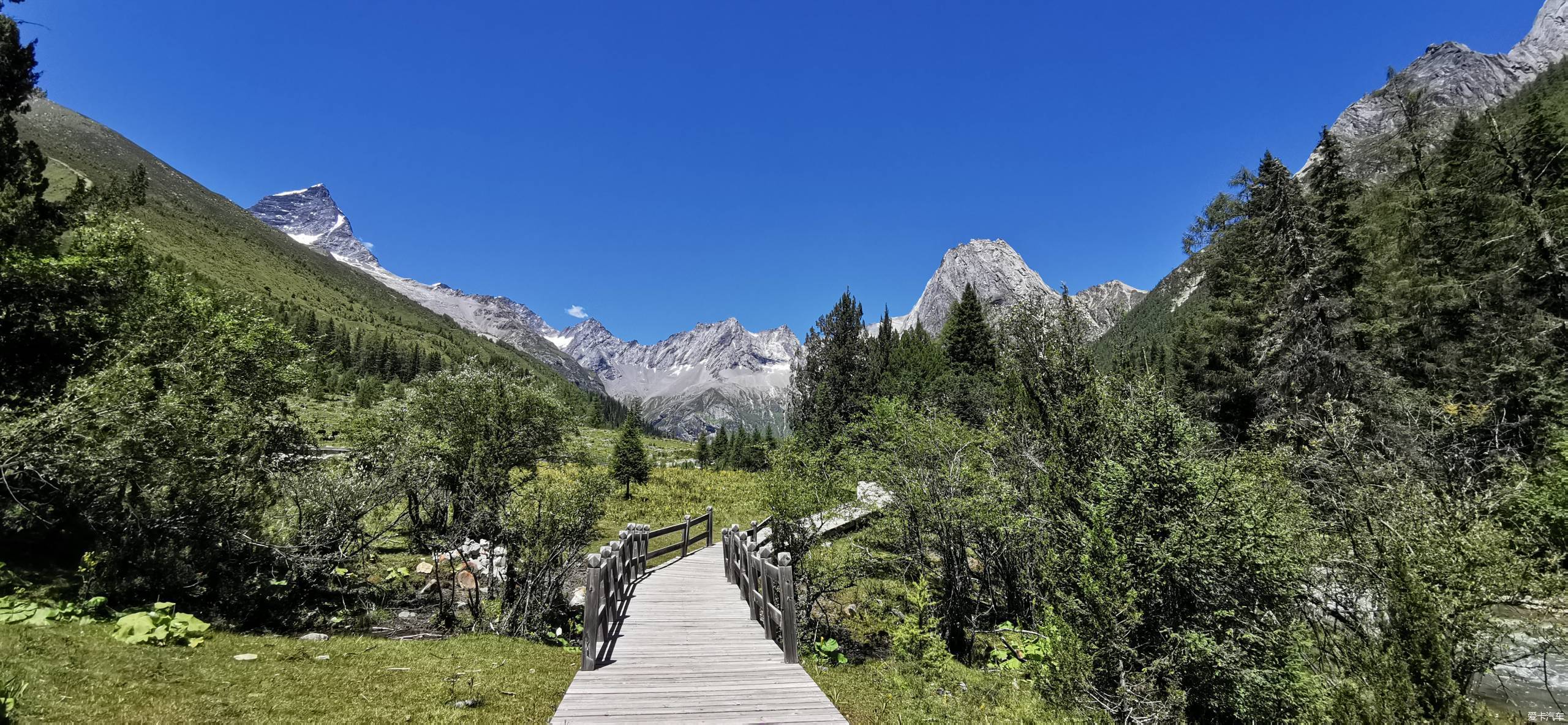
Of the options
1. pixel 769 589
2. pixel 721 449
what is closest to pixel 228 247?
pixel 721 449

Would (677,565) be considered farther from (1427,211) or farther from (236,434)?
(1427,211)

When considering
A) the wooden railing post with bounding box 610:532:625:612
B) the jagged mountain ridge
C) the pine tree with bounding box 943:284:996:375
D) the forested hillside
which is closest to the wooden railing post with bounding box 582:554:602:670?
the wooden railing post with bounding box 610:532:625:612

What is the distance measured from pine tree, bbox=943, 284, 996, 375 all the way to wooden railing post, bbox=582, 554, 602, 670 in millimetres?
40842

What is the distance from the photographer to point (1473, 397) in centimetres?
2019

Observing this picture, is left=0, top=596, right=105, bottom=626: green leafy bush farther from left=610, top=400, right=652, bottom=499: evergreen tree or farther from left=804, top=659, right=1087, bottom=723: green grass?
left=610, top=400, right=652, bottom=499: evergreen tree

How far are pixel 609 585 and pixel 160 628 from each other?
660cm

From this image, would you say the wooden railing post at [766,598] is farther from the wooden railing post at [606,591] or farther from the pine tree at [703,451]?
the pine tree at [703,451]

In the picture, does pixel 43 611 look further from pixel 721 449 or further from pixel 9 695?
pixel 721 449

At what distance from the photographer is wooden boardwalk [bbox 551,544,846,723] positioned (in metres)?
6.99

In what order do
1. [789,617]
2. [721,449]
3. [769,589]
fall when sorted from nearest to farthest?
[789,617] → [769,589] → [721,449]

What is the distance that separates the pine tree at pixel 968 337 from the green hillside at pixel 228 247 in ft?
212

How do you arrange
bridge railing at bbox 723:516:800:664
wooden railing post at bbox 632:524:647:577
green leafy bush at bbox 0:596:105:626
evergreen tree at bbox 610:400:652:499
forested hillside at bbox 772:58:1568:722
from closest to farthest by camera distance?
green leafy bush at bbox 0:596:105:626 < forested hillside at bbox 772:58:1568:722 < bridge railing at bbox 723:516:800:664 < wooden railing post at bbox 632:524:647:577 < evergreen tree at bbox 610:400:652:499

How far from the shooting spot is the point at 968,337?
50531 mm

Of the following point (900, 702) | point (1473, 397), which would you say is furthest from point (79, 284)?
point (1473, 397)
